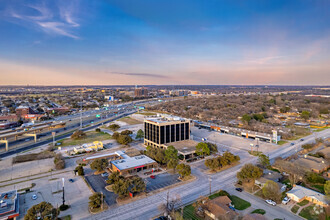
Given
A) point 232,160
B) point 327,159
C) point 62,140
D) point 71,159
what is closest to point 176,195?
point 232,160

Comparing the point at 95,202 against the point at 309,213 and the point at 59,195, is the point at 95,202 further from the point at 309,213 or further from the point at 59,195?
the point at 309,213

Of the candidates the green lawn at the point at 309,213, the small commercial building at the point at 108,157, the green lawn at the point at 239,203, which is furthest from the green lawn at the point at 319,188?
the small commercial building at the point at 108,157

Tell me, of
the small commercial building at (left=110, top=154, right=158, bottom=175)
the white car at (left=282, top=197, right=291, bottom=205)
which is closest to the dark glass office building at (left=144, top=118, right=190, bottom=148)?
the small commercial building at (left=110, top=154, right=158, bottom=175)

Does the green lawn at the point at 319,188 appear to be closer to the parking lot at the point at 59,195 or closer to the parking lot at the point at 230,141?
the parking lot at the point at 230,141

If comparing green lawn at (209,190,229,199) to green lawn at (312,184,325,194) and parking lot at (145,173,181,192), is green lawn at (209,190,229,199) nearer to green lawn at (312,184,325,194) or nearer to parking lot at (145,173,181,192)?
parking lot at (145,173,181,192)

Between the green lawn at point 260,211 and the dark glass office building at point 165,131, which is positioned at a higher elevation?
the dark glass office building at point 165,131
